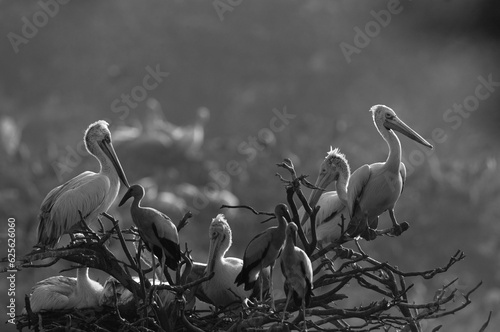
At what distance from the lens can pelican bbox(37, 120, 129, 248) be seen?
825 cm

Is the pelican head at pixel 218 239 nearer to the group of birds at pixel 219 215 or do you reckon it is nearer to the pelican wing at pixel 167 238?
the group of birds at pixel 219 215

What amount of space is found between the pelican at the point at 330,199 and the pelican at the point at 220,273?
742 millimetres

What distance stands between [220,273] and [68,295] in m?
1.07

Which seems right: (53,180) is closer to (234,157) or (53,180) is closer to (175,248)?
(234,157)

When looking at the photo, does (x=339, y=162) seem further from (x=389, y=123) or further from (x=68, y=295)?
(x=68, y=295)

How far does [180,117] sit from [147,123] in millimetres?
9772

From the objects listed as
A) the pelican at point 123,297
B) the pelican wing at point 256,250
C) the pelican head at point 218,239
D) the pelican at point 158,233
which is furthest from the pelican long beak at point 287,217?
the pelican at point 123,297

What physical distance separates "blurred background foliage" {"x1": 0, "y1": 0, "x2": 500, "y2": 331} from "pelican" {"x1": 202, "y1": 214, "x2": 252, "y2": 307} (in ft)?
34.5

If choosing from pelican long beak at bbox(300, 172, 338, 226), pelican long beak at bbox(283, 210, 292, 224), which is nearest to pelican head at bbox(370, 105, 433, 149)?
pelican long beak at bbox(300, 172, 338, 226)

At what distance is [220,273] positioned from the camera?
8.13 metres

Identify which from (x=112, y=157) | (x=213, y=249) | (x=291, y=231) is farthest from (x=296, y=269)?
(x=112, y=157)

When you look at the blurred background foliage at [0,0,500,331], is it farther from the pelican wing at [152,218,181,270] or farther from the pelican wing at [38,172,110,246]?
the pelican wing at [152,218,181,270]

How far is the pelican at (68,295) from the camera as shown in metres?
8.29

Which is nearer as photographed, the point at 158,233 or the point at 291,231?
the point at 291,231
